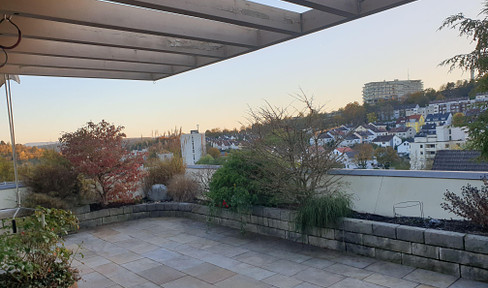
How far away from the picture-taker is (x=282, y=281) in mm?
3434

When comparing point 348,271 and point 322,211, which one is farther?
point 322,211

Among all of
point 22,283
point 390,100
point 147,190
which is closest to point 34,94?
point 147,190

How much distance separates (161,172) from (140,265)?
11.6 ft

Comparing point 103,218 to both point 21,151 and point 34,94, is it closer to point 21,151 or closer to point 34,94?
point 21,151

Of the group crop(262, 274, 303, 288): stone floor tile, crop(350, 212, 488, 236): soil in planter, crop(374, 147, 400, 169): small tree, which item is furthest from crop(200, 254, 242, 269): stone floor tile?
crop(374, 147, 400, 169): small tree

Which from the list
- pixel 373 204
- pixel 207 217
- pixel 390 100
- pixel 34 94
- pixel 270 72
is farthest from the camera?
pixel 270 72

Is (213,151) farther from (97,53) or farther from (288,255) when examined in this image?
(288,255)

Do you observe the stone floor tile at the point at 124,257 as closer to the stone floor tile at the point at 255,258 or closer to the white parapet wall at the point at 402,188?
the stone floor tile at the point at 255,258

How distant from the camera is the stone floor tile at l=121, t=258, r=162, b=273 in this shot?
13.3ft

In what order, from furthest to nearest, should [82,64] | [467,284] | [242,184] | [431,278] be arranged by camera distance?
[82,64], [242,184], [431,278], [467,284]

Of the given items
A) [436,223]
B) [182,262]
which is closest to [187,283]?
[182,262]

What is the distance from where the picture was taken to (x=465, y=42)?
3371 millimetres

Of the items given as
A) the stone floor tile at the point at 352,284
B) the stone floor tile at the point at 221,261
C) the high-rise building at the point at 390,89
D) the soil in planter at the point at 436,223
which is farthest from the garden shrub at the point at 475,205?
the stone floor tile at the point at 221,261

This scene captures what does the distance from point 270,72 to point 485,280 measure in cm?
723
